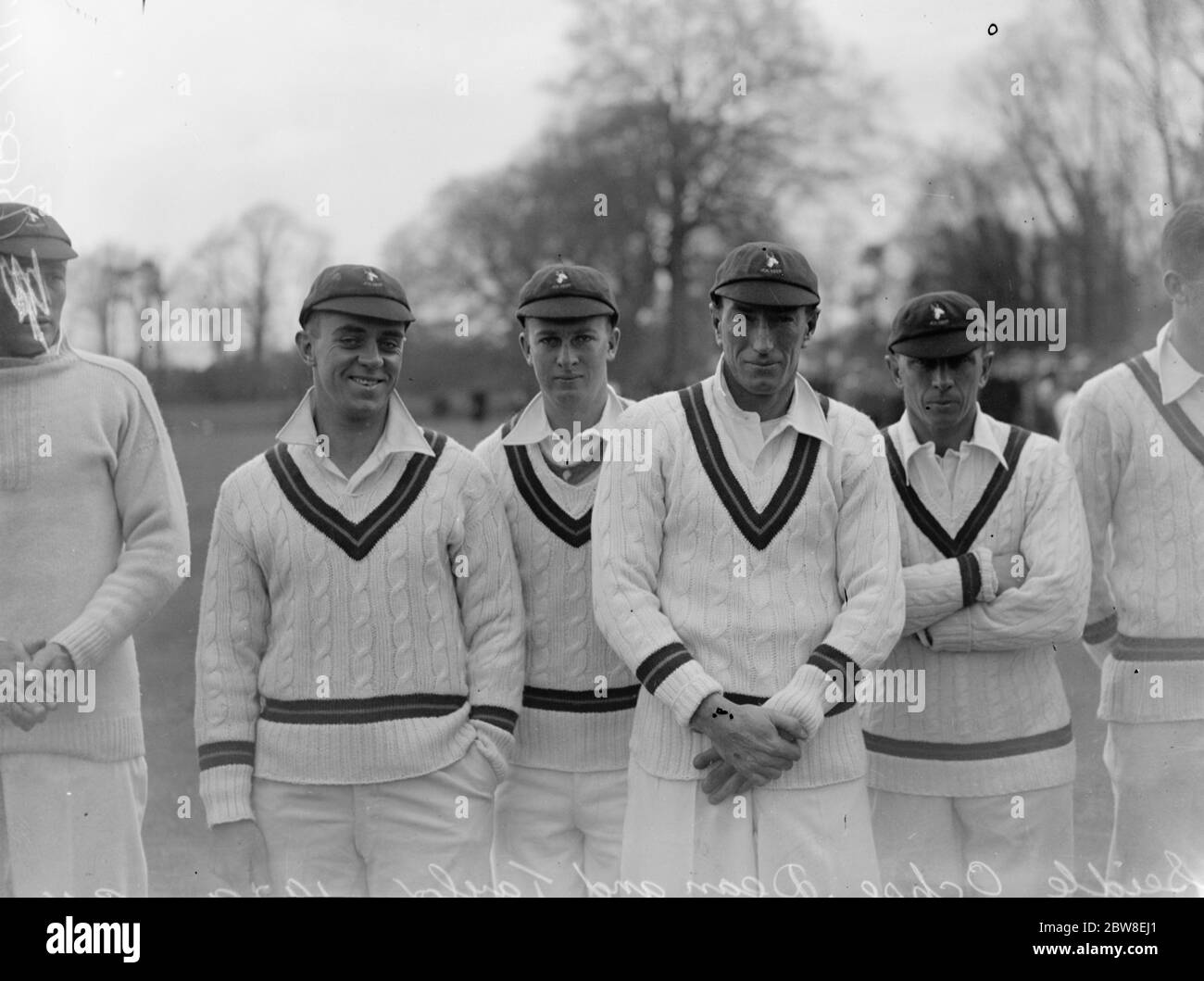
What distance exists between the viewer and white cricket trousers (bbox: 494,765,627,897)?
10.7 ft

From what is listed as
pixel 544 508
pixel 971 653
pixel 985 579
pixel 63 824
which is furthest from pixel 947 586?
pixel 63 824

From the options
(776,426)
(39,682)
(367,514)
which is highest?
(776,426)

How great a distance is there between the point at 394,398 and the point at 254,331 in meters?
0.53

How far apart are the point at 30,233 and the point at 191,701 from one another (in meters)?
1.22

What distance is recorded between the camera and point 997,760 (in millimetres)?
3240

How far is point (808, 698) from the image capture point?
290cm

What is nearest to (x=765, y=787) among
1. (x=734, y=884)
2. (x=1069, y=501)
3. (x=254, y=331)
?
(x=734, y=884)

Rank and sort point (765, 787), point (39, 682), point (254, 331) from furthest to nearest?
point (254, 331)
point (39, 682)
point (765, 787)

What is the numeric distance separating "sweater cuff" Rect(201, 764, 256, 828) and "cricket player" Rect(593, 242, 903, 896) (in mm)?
864

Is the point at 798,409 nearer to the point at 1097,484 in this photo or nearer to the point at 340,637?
the point at 1097,484

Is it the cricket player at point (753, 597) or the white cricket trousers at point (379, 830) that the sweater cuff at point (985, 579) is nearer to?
the cricket player at point (753, 597)

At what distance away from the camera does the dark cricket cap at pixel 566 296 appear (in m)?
3.25
